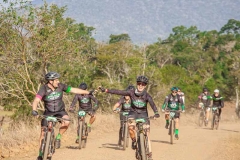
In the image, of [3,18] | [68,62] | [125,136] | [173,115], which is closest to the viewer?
[125,136]

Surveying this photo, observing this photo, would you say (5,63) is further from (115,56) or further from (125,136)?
(115,56)

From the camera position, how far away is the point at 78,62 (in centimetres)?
2184

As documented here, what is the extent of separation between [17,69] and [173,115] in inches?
304

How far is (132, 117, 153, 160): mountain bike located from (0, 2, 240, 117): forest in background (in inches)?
426

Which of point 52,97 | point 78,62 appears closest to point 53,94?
point 52,97

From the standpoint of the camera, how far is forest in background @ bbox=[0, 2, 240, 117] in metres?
20.2

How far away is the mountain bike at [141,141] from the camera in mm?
9906

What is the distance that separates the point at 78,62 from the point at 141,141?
485 inches

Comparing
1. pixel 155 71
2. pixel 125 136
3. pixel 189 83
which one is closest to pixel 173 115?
pixel 125 136

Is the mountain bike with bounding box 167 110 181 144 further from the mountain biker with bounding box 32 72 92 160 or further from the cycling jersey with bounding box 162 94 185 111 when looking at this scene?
the mountain biker with bounding box 32 72 92 160

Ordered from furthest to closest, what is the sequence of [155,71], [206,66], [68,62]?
1. [206,66]
2. [155,71]
3. [68,62]

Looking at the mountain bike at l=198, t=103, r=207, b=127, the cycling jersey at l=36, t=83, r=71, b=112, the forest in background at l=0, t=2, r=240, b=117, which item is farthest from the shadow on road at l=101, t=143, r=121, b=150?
the mountain bike at l=198, t=103, r=207, b=127

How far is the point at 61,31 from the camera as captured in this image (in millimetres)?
21031

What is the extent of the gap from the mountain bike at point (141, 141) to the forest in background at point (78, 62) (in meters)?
10.8
